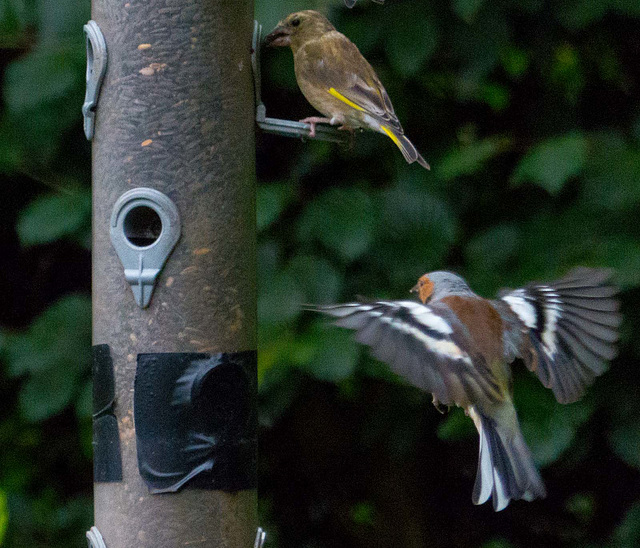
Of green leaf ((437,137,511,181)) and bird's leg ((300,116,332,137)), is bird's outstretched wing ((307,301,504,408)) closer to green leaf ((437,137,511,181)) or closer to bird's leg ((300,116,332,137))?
bird's leg ((300,116,332,137))

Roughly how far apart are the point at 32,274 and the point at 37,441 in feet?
2.17

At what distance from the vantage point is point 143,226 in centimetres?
256

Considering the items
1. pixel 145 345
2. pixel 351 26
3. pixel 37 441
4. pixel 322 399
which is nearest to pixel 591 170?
pixel 351 26

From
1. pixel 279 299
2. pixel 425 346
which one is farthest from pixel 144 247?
pixel 425 346

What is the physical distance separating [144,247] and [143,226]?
0.44 ft

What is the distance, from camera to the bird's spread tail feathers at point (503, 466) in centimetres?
250

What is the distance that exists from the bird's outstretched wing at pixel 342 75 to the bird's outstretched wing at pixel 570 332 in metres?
0.73

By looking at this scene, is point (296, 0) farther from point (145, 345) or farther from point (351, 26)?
point (145, 345)

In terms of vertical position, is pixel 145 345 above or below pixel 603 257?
below

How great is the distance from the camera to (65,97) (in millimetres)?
3182

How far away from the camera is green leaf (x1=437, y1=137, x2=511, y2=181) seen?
323 cm

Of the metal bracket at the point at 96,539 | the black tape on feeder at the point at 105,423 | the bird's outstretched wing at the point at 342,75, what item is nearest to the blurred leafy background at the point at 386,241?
the bird's outstretched wing at the point at 342,75

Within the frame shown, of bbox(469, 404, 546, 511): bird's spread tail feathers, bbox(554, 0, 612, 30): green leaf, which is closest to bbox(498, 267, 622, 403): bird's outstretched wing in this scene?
bbox(469, 404, 546, 511): bird's spread tail feathers

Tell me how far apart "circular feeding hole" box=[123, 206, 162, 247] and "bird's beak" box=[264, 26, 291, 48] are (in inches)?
28.8
